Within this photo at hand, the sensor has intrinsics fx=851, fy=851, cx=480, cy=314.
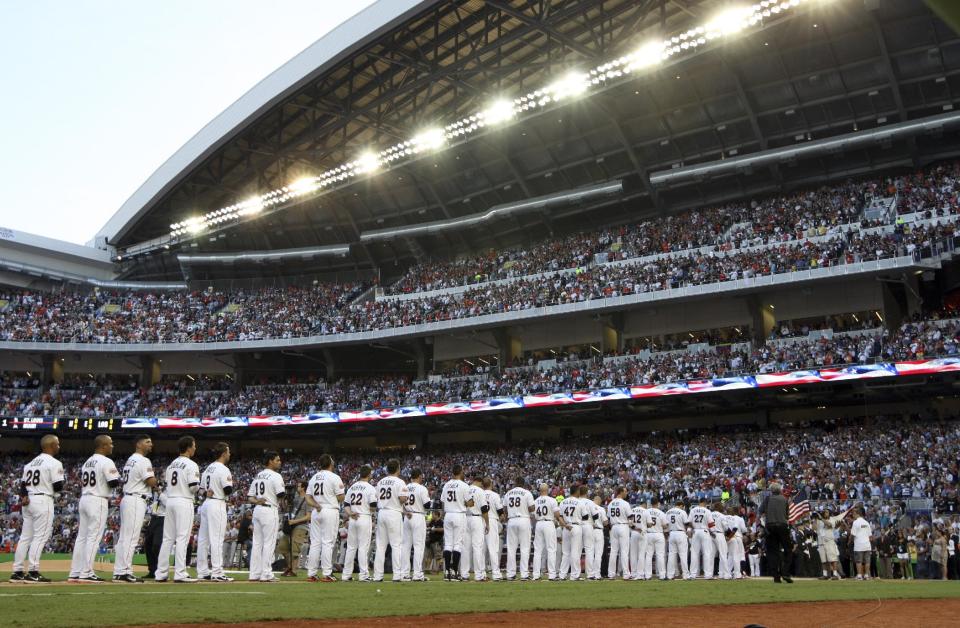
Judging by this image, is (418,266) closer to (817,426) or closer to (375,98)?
(375,98)

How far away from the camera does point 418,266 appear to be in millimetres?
58438

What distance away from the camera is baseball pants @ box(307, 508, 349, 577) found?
51.4 ft

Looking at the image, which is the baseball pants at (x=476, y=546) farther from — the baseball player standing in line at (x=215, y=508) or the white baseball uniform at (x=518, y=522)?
the baseball player standing in line at (x=215, y=508)

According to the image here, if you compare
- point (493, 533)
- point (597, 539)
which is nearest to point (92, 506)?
point (493, 533)

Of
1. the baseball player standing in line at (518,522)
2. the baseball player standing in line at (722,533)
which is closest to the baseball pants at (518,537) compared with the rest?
the baseball player standing in line at (518,522)

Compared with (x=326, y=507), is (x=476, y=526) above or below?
below

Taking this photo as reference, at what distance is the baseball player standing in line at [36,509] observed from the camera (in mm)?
12805

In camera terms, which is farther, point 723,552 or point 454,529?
point 723,552

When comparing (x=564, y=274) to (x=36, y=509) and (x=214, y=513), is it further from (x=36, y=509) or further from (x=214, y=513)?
(x=36, y=509)

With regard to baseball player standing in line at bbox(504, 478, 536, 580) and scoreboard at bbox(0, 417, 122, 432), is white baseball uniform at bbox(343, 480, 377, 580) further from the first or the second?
scoreboard at bbox(0, 417, 122, 432)

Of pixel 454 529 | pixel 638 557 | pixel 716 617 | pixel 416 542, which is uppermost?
pixel 454 529

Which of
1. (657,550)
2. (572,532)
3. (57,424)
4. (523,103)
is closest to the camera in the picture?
(572,532)

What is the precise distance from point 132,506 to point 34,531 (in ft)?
4.74

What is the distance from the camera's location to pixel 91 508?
1287 centimetres
